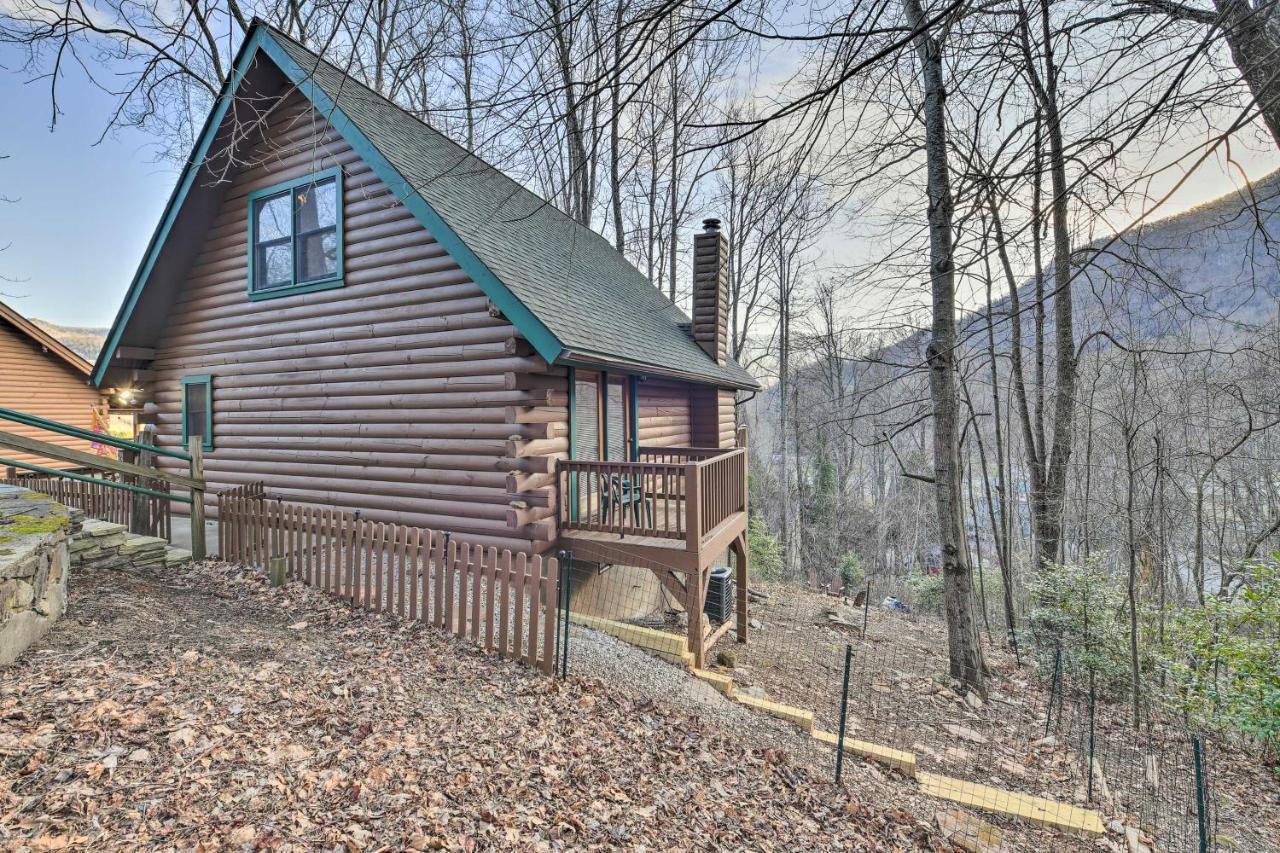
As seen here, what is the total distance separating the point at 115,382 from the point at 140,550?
6051mm

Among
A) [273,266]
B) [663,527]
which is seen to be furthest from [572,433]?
[273,266]

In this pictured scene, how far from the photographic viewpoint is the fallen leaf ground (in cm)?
254

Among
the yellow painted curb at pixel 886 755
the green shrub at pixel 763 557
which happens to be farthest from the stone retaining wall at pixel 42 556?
the green shrub at pixel 763 557

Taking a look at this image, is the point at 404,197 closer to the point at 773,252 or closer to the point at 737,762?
the point at 737,762

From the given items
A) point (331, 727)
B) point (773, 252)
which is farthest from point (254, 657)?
point (773, 252)

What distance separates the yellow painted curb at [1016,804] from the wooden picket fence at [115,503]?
9795mm

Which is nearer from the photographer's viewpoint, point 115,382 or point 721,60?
point 721,60

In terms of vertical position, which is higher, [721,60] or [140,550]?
[721,60]

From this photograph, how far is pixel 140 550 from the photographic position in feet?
20.7

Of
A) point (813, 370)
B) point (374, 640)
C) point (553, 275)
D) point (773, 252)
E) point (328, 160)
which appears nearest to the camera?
point (374, 640)

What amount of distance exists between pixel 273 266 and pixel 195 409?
11.1 feet

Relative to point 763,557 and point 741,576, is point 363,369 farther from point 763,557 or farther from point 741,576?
point 763,557

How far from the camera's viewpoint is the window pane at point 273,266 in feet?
28.1

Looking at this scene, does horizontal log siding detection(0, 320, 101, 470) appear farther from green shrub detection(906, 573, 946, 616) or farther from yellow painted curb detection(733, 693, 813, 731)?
green shrub detection(906, 573, 946, 616)
